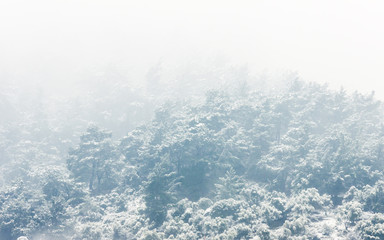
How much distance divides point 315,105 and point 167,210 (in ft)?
122

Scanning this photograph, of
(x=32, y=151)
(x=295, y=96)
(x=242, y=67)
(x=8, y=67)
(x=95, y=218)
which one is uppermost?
(x=8, y=67)

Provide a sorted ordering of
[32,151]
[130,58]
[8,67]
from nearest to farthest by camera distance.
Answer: [32,151] → [8,67] → [130,58]

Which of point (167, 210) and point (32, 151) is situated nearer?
point (167, 210)

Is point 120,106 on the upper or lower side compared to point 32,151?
upper

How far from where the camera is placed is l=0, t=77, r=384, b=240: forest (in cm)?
3750

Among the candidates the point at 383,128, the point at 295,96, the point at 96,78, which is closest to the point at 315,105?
the point at 295,96

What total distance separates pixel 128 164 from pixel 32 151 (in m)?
28.4

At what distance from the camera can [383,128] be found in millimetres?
54281

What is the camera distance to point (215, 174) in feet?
174

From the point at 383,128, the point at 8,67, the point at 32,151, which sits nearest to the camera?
the point at 383,128

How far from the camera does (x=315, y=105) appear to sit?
63188 millimetres

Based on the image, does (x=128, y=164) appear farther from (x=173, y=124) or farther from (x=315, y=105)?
(x=315, y=105)

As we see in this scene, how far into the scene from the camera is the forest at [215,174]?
37500 millimetres

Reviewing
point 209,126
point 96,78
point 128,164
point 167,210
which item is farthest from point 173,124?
point 96,78
